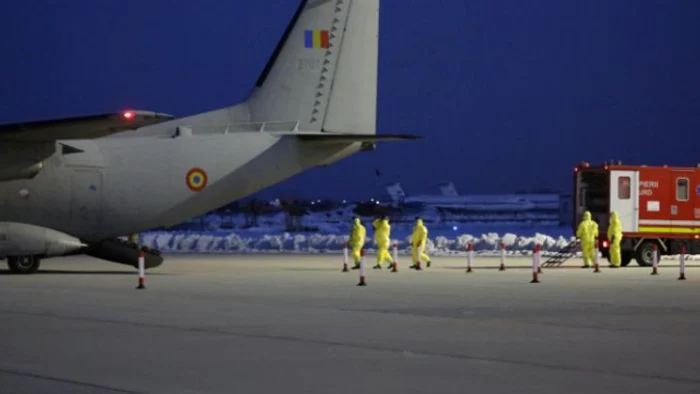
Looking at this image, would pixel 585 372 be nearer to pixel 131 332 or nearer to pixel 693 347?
pixel 693 347

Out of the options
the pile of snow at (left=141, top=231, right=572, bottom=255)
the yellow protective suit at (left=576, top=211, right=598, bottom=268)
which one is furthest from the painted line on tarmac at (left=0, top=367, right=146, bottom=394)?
the pile of snow at (left=141, top=231, right=572, bottom=255)

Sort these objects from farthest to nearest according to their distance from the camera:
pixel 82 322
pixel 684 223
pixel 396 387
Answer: pixel 684 223 < pixel 82 322 < pixel 396 387

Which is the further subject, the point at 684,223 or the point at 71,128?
the point at 684,223

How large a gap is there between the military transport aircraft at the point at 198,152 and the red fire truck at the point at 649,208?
904cm

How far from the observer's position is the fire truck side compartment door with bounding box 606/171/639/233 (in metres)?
33.3

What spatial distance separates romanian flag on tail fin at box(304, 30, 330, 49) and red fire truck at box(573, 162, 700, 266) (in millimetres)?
10393

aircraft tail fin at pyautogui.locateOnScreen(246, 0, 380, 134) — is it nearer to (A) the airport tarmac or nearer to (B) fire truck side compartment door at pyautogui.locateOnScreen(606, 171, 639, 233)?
Answer: (A) the airport tarmac

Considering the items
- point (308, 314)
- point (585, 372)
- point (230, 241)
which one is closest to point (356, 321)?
point (308, 314)

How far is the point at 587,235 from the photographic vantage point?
31.1m

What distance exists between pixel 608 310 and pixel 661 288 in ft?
18.6

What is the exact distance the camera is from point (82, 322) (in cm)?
1540

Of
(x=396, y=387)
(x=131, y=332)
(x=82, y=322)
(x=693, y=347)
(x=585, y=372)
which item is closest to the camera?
(x=396, y=387)

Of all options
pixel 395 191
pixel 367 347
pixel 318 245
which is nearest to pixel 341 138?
pixel 367 347

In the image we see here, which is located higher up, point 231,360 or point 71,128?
point 71,128
